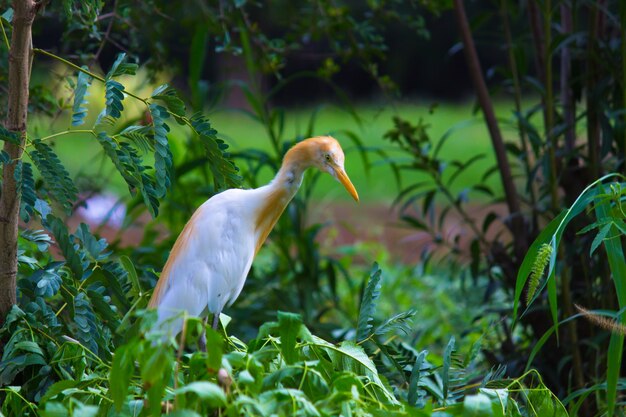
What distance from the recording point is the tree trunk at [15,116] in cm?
137

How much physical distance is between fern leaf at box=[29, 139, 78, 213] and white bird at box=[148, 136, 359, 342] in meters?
0.29

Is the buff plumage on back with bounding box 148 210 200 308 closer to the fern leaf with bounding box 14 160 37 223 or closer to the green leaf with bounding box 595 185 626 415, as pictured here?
the fern leaf with bounding box 14 160 37 223

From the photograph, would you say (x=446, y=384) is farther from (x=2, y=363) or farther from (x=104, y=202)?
(x=104, y=202)

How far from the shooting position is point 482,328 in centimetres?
267

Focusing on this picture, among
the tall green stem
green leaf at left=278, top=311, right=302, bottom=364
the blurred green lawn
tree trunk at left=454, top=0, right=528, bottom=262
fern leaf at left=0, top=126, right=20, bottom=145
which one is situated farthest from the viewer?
the blurred green lawn

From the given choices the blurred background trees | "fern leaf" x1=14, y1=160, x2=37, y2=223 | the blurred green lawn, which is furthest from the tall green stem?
the blurred green lawn

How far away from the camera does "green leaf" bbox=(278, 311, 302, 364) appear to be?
1197 millimetres

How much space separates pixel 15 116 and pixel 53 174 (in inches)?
4.7

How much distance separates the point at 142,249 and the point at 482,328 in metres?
1.05

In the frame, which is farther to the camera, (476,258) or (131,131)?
(476,258)

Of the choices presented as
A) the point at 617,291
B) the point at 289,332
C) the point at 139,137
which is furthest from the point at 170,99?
the point at 617,291

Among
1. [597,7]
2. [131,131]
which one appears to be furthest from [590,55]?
[131,131]

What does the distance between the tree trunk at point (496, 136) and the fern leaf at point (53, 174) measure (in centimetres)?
125

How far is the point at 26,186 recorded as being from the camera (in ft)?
4.48
